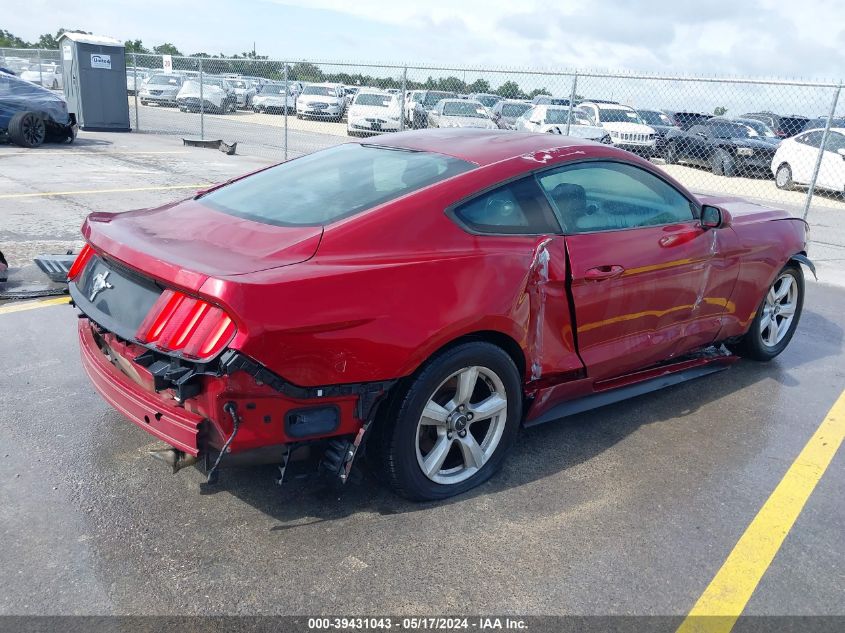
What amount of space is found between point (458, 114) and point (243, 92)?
2062cm

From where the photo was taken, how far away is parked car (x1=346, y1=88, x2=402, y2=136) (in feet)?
65.7

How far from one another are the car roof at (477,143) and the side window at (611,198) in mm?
177

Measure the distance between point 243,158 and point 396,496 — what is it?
13.5 metres

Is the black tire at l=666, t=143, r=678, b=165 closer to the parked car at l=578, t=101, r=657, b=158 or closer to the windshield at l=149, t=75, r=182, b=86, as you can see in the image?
the parked car at l=578, t=101, r=657, b=158

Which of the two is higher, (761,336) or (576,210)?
(576,210)

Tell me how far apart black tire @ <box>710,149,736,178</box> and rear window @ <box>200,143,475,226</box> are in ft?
53.4

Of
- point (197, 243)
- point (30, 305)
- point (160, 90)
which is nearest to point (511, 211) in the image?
point (197, 243)

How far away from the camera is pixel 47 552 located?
2756 millimetres

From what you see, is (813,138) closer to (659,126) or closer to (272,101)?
(659,126)

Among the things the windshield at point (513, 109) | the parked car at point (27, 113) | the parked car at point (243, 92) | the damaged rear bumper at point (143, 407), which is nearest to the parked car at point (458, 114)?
the windshield at point (513, 109)

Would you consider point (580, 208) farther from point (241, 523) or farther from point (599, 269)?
point (241, 523)

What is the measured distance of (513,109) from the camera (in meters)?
22.2

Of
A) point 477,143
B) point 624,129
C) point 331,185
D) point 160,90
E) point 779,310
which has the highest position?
point 477,143

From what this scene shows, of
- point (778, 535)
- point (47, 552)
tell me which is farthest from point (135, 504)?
point (778, 535)
